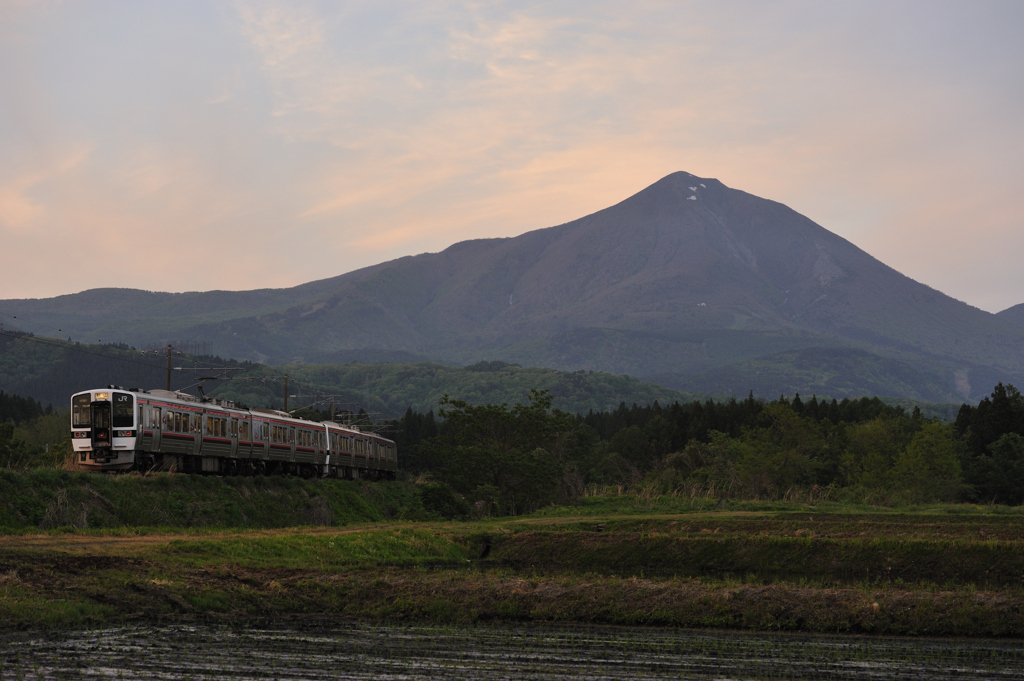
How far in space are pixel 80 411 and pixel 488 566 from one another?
18.3 m

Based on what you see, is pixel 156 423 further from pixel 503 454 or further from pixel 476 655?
pixel 503 454

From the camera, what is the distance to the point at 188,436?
41.7 metres

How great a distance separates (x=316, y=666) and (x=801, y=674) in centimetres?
746

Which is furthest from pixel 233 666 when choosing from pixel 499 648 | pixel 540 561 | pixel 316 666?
pixel 540 561

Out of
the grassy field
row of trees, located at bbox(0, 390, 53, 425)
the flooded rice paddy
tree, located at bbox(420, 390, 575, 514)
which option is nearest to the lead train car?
the grassy field

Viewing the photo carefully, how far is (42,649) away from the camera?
1530 centimetres

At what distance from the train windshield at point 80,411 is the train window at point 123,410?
3.93ft

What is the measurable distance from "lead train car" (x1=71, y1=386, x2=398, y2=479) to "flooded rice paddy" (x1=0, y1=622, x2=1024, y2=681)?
21.5 meters

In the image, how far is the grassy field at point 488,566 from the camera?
19844mm

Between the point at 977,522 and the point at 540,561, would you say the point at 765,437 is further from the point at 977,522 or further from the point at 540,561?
the point at 540,561

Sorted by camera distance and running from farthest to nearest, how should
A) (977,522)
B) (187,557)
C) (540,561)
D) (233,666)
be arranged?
(977,522) < (540,561) < (187,557) < (233,666)

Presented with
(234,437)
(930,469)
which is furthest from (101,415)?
(930,469)

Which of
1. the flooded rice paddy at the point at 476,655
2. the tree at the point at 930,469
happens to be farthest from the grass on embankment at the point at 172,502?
the tree at the point at 930,469

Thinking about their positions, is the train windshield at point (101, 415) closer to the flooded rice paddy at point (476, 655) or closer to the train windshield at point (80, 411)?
the train windshield at point (80, 411)
